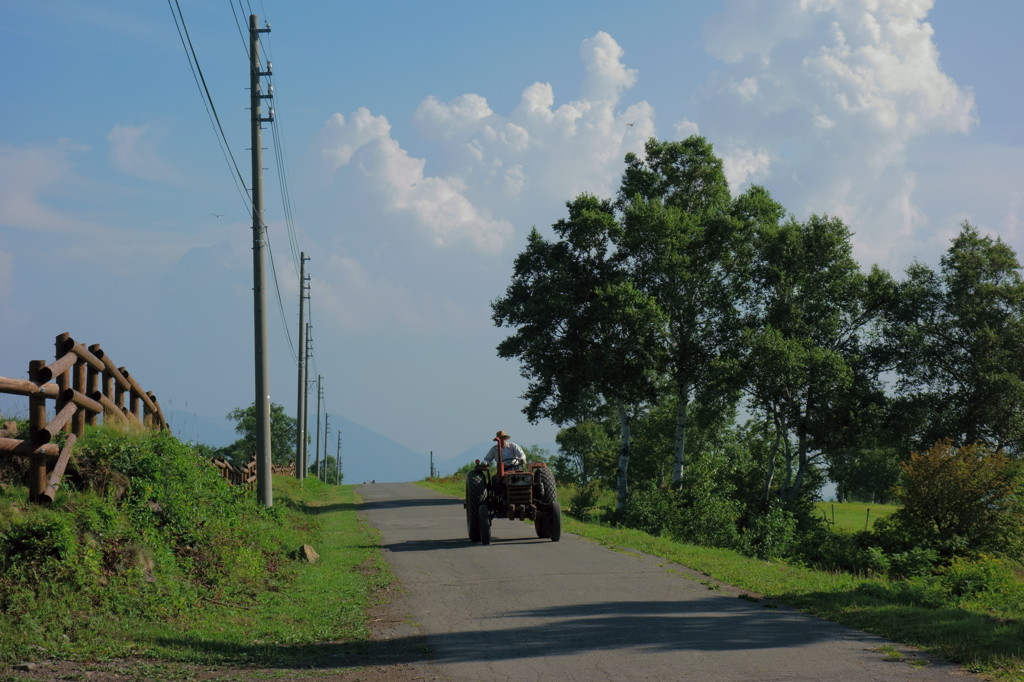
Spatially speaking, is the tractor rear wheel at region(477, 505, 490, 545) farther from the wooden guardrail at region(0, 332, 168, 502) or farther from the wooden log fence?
the wooden log fence

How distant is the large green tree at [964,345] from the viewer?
38.5 meters

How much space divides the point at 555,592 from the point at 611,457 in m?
54.1

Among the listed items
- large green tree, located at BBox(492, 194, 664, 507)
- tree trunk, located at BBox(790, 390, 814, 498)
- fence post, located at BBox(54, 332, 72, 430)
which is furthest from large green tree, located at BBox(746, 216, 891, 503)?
fence post, located at BBox(54, 332, 72, 430)

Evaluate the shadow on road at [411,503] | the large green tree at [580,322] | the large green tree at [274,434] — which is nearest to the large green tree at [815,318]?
the large green tree at [580,322]

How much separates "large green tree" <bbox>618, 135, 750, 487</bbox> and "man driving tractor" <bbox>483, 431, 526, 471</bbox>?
19367 millimetres

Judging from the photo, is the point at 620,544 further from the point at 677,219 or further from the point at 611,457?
the point at 611,457

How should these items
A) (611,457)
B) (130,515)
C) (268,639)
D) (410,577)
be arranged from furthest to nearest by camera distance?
(611,457) → (410,577) → (130,515) → (268,639)

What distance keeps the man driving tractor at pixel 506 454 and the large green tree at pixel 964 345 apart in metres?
27.1

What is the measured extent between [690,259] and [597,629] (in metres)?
29.2

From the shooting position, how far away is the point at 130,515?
11688mm

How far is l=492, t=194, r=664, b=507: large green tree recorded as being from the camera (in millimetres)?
36750

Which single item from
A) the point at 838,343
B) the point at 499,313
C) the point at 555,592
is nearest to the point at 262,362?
the point at 555,592

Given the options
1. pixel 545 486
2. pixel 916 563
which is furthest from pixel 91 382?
pixel 916 563

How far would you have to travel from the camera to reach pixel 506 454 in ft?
62.1
